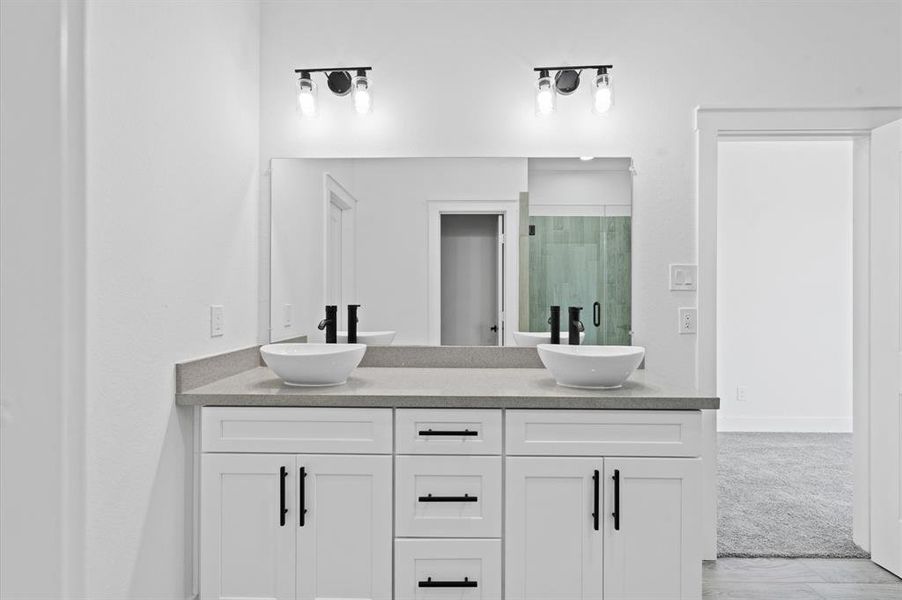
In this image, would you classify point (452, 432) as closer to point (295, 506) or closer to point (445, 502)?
point (445, 502)

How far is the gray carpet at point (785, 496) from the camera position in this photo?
2578mm

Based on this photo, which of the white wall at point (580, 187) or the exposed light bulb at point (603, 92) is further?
the white wall at point (580, 187)

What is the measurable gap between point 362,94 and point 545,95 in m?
0.79

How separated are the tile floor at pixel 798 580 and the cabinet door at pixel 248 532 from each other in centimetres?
165

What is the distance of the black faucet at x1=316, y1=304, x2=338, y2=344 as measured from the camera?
243 cm

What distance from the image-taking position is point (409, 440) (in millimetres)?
1773

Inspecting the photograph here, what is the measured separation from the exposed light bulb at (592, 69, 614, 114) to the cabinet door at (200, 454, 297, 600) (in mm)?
1867

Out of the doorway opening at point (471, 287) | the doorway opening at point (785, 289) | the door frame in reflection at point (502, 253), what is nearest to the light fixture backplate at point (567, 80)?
the door frame in reflection at point (502, 253)

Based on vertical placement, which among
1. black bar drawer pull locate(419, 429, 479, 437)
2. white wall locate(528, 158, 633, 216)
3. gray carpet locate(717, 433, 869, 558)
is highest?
white wall locate(528, 158, 633, 216)

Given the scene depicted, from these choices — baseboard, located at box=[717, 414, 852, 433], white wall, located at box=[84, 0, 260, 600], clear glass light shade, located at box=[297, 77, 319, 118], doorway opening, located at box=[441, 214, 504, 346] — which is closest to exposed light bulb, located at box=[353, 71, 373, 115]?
clear glass light shade, located at box=[297, 77, 319, 118]

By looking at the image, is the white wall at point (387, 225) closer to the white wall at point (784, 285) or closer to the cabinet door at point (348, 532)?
the cabinet door at point (348, 532)

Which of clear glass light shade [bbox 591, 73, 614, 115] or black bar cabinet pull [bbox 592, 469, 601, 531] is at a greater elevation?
clear glass light shade [bbox 591, 73, 614, 115]

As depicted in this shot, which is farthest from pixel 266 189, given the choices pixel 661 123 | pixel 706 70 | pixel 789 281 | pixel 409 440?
pixel 789 281

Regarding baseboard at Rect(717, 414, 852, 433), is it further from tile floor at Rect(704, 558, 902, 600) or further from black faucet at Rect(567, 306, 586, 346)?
black faucet at Rect(567, 306, 586, 346)
